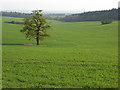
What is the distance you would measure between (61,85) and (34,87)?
2356mm

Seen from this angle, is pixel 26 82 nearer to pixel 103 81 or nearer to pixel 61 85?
pixel 61 85

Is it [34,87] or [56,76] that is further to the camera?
[56,76]

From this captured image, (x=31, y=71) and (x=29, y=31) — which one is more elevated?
(x=29, y=31)

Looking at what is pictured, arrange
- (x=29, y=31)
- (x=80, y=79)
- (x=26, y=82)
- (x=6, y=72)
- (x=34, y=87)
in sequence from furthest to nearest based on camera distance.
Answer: (x=29, y=31) < (x=6, y=72) < (x=80, y=79) < (x=26, y=82) < (x=34, y=87)

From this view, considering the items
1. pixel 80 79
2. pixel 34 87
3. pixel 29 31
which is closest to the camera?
pixel 34 87

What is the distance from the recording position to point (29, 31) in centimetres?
5281

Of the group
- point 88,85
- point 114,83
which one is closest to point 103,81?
point 114,83

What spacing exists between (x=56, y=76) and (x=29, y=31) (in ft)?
135

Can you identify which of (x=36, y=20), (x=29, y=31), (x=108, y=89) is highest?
(x=36, y=20)

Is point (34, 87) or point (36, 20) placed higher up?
point (36, 20)

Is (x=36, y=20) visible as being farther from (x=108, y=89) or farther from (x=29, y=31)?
(x=108, y=89)

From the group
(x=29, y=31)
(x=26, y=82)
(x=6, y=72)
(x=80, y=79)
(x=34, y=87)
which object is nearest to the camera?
(x=34, y=87)

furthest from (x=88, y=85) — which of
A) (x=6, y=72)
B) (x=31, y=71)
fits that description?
(x=6, y=72)

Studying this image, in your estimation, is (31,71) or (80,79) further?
(31,71)
